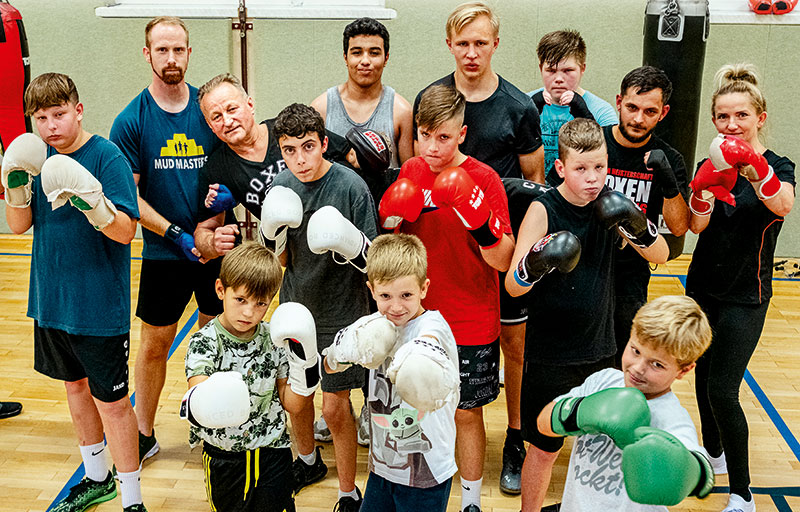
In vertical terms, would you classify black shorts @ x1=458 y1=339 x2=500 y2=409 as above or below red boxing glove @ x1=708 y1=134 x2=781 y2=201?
below

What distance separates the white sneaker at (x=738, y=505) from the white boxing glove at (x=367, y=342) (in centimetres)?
170

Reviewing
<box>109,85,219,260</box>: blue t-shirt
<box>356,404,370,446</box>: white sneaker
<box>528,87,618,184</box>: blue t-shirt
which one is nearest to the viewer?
<box>109,85,219,260</box>: blue t-shirt

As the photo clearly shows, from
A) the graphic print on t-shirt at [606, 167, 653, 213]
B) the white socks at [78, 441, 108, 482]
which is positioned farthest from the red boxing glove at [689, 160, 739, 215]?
the white socks at [78, 441, 108, 482]

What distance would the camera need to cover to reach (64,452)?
3510mm

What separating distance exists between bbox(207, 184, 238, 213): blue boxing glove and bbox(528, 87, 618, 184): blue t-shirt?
61.1 inches

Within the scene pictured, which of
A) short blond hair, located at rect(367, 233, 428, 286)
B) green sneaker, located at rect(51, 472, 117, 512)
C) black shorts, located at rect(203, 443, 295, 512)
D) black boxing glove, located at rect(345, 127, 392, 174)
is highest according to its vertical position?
black boxing glove, located at rect(345, 127, 392, 174)

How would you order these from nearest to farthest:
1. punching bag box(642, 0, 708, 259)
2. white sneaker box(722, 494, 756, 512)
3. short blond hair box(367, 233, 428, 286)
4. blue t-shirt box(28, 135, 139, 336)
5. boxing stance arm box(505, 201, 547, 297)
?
short blond hair box(367, 233, 428, 286), boxing stance arm box(505, 201, 547, 297), blue t-shirt box(28, 135, 139, 336), white sneaker box(722, 494, 756, 512), punching bag box(642, 0, 708, 259)

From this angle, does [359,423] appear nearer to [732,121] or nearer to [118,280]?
[118,280]

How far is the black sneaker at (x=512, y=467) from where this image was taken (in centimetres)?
326

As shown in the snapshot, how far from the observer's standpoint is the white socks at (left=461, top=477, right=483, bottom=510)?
9.70 ft

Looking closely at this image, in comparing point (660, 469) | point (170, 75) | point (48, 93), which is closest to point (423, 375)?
point (660, 469)

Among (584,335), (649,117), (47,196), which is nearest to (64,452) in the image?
(47,196)

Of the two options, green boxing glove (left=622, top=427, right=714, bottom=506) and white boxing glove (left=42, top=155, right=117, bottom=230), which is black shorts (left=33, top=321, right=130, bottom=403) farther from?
green boxing glove (left=622, top=427, right=714, bottom=506)

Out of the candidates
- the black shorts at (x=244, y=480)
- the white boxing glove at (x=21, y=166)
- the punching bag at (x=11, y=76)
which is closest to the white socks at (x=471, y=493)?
the black shorts at (x=244, y=480)
